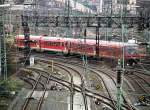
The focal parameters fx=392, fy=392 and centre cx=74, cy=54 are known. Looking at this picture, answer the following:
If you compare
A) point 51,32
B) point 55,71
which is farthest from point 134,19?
point 51,32

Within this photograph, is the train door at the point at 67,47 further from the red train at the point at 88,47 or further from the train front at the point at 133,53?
the train front at the point at 133,53

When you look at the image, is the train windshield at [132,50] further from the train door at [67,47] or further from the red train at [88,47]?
the train door at [67,47]

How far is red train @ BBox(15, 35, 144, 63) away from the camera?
30.1m

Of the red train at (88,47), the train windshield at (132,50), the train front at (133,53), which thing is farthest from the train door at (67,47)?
the train windshield at (132,50)

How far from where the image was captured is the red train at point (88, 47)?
3009cm

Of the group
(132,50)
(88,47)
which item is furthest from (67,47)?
(132,50)

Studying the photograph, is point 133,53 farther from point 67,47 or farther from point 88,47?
point 67,47

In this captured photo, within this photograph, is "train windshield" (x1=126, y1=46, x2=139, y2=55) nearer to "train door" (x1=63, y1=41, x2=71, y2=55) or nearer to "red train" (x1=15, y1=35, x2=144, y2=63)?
"red train" (x1=15, y1=35, x2=144, y2=63)

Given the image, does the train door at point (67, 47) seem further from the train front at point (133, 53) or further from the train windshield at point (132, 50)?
the train windshield at point (132, 50)

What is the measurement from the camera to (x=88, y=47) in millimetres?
32625

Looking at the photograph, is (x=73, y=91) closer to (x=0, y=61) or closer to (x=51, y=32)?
(x=0, y=61)

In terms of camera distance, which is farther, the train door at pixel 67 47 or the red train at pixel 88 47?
the train door at pixel 67 47

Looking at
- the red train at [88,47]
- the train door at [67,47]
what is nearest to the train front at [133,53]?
the red train at [88,47]

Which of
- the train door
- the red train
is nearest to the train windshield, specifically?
the red train
